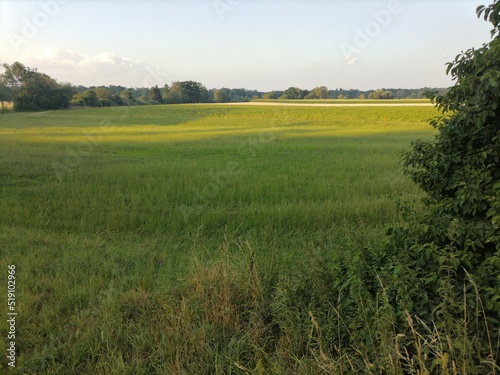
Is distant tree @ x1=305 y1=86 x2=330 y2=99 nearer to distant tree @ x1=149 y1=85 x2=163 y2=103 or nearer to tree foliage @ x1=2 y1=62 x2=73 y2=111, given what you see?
distant tree @ x1=149 y1=85 x2=163 y2=103

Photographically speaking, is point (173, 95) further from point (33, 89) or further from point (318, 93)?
point (318, 93)

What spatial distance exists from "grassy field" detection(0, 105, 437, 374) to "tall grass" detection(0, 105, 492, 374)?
2cm

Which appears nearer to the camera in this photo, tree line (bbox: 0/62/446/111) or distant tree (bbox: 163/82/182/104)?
tree line (bbox: 0/62/446/111)

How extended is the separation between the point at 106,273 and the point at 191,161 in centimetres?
933

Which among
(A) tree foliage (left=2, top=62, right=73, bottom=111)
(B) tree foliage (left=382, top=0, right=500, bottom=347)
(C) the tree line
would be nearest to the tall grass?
(B) tree foliage (left=382, top=0, right=500, bottom=347)

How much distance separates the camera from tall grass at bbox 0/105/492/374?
3.10 metres

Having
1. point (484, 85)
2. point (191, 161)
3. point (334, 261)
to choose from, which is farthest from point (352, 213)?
point (191, 161)

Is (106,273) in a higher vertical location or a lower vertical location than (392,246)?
lower

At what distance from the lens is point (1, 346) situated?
11.1 ft

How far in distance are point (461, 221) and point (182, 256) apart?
13.3 feet

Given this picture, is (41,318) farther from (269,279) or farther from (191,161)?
(191,161)

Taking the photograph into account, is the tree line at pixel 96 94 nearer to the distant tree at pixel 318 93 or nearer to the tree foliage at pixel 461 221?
the distant tree at pixel 318 93

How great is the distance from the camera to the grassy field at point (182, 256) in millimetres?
3273

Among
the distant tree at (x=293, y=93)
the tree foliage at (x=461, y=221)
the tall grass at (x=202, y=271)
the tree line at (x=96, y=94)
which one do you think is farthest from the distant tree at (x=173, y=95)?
the tree foliage at (x=461, y=221)
